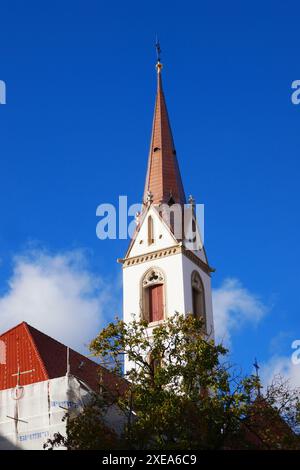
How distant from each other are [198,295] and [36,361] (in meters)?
13.7

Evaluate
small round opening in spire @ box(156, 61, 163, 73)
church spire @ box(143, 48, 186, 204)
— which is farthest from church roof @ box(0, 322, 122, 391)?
small round opening in spire @ box(156, 61, 163, 73)

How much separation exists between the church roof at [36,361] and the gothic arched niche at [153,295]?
23.5 feet

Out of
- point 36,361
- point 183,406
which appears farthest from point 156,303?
point 183,406

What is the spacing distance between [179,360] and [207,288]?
1775cm

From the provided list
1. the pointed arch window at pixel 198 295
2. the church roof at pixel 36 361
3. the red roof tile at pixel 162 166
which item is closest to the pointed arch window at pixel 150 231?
the red roof tile at pixel 162 166

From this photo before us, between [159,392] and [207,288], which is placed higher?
[207,288]

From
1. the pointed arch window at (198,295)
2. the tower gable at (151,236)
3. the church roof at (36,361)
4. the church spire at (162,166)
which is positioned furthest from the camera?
the church spire at (162,166)

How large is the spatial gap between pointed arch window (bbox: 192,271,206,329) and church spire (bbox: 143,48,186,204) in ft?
15.4

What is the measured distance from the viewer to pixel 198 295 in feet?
128

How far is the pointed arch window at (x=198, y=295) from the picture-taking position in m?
38.4

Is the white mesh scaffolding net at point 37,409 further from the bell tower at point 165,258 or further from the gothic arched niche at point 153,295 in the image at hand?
the gothic arched niche at point 153,295
